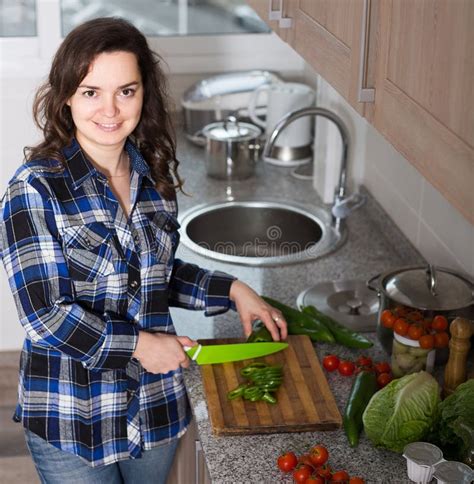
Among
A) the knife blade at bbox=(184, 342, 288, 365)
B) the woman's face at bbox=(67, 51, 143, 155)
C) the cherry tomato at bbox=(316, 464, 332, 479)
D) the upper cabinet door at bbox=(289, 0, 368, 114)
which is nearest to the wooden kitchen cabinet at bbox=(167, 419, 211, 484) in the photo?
the knife blade at bbox=(184, 342, 288, 365)

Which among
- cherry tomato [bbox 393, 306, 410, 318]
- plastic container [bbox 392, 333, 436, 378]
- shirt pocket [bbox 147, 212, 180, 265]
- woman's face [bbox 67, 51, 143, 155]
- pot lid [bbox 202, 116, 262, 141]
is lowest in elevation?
plastic container [bbox 392, 333, 436, 378]

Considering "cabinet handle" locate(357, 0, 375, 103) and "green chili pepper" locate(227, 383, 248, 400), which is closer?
"cabinet handle" locate(357, 0, 375, 103)

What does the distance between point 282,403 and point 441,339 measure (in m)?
0.33

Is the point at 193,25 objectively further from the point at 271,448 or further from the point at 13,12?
the point at 271,448

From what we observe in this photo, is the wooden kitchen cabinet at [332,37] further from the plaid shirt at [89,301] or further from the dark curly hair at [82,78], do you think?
the plaid shirt at [89,301]

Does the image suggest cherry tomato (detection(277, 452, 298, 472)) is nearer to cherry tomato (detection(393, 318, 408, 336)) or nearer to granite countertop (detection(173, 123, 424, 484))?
granite countertop (detection(173, 123, 424, 484))

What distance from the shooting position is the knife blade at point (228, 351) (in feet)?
6.04

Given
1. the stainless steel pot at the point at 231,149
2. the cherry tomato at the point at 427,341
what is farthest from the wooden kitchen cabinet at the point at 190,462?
the stainless steel pot at the point at 231,149

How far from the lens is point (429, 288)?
1.90 m

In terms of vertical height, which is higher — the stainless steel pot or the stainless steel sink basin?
the stainless steel pot

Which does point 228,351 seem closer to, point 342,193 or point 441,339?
point 441,339

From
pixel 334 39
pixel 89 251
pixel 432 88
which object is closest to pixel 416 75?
pixel 432 88

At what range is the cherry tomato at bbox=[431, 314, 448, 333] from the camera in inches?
70.6

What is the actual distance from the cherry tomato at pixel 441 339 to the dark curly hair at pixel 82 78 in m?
0.60
